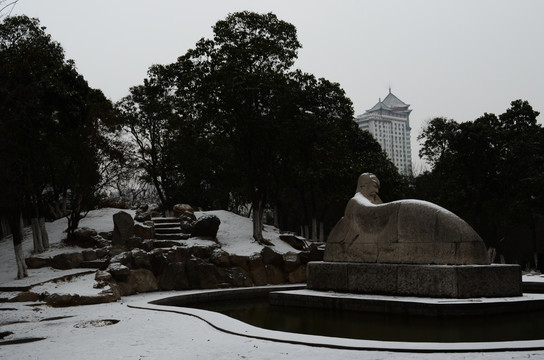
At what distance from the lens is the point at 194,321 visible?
1076cm

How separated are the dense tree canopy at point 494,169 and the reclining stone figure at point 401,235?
21.1m

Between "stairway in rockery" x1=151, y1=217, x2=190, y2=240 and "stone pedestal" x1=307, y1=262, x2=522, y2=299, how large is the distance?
1177 centimetres

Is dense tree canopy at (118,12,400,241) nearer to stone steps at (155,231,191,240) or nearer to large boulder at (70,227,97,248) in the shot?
stone steps at (155,231,191,240)

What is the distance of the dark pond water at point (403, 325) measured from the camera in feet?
29.1

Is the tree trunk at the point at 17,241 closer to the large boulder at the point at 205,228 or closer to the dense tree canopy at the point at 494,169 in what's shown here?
the large boulder at the point at 205,228

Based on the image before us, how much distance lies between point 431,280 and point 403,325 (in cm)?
202

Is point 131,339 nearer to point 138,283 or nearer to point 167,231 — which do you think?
point 138,283

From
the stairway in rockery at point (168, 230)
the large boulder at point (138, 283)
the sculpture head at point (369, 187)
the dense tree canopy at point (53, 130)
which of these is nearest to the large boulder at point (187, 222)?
the stairway in rockery at point (168, 230)

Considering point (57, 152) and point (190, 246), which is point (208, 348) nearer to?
point (190, 246)

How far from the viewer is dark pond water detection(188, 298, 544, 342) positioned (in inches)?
350

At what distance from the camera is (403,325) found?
33.3 ft

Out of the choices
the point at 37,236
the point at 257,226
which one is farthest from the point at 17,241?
the point at 257,226

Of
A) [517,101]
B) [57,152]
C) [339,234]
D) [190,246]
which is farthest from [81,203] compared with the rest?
[517,101]

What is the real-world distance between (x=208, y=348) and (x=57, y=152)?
2214 cm
